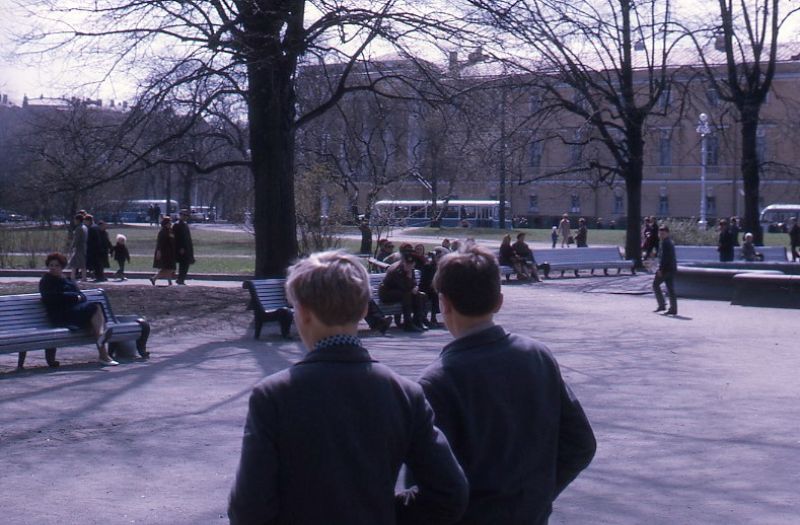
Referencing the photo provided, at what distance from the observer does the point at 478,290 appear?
3.38 m

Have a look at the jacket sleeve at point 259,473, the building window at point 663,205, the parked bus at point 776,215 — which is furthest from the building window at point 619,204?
the jacket sleeve at point 259,473

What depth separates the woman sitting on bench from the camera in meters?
13.3

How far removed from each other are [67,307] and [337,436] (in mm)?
11165

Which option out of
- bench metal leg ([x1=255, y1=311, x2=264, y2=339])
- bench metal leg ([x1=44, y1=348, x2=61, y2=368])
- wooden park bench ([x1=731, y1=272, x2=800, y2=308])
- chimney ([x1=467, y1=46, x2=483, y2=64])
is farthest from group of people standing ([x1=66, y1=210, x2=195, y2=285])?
bench metal leg ([x1=44, y1=348, x2=61, y2=368])

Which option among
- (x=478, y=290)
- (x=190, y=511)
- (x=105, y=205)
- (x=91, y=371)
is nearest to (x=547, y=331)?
(x=91, y=371)

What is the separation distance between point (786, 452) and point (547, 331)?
8944 mm

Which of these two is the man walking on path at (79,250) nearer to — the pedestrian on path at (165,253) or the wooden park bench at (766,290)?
the pedestrian on path at (165,253)

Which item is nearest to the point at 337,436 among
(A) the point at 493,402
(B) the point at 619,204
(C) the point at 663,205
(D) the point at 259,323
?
(A) the point at 493,402

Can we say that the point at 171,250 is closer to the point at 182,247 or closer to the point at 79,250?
the point at 182,247

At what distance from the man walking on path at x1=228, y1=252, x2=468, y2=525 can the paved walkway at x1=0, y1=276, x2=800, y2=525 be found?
148 inches

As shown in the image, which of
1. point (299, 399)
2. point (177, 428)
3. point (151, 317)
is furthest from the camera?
point (151, 317)

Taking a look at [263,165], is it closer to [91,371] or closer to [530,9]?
[530,9]

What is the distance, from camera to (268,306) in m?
16.7

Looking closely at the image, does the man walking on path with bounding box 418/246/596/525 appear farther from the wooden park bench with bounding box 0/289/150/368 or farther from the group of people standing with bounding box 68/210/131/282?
the group of people standing with bounding box 68/210/131/282
